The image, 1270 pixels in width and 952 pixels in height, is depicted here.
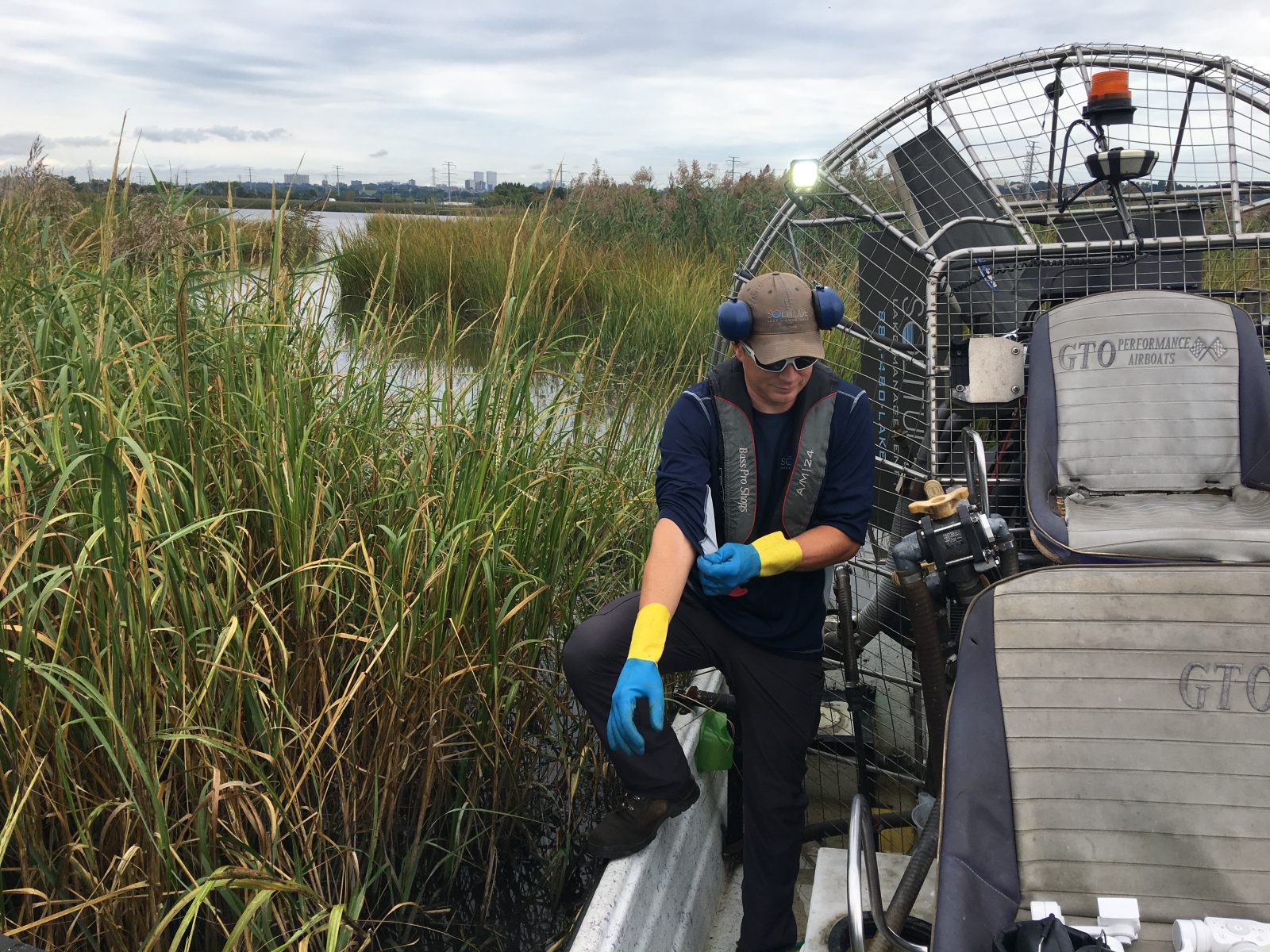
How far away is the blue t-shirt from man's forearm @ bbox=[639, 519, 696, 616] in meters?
0.11

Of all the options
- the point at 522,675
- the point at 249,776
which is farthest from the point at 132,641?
the point at 522,675

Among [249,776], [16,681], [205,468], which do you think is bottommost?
[249,776]

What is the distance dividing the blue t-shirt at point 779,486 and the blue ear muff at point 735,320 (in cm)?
20

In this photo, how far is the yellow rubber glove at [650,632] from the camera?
2.13 meters

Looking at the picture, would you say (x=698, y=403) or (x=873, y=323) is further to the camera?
(x=873, y=323)

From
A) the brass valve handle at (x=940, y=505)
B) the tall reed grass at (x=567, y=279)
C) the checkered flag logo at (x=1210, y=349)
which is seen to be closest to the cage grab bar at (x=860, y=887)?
the brass valve handle at (x=940, y=505)

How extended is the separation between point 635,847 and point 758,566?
0.68 metres

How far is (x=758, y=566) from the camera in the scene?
2.28m

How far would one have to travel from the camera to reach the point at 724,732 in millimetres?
2758

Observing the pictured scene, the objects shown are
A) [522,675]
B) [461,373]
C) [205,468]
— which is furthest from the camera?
[461,373]

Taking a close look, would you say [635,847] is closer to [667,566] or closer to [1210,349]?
[667,566]

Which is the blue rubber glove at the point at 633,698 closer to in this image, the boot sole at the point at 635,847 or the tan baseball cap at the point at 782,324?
the boot sole at the point at 635,847

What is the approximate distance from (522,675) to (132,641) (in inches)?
40.2

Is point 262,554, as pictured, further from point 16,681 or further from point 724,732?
point 724,732
